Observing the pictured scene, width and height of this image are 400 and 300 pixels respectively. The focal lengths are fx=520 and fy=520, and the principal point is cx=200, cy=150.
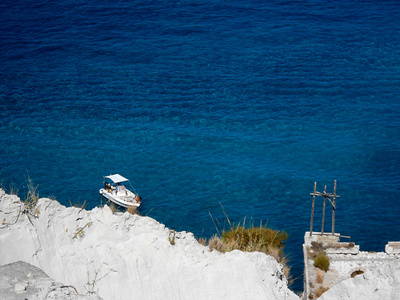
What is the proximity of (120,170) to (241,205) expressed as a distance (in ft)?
44.8

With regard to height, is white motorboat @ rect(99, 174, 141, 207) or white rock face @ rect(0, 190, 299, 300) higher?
white motorboat @ rect(99, 174, 141, 207)

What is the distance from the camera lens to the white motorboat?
159 ft

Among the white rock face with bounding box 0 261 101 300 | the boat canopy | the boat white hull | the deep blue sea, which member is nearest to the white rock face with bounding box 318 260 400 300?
the white rock face with bounding box 0 261 101 300

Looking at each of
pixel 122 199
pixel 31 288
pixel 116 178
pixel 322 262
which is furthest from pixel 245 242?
pixel 116 178

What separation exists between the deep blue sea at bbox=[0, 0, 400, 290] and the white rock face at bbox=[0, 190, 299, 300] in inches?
940

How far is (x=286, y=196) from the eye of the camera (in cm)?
4884

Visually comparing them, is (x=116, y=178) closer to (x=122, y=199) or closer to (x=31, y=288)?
(x=122, y=199)

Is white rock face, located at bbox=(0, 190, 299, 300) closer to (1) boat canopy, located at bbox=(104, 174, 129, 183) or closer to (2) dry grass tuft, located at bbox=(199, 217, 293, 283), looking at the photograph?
(2) dry grass tuft, located at bbox=(199, 217, 293, 283)

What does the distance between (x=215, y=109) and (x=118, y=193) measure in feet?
60.9

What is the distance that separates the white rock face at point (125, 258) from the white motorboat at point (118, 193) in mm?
32043

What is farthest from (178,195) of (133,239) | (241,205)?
(133,239)

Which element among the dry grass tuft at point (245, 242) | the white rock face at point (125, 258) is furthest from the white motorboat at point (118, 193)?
the white rock face at point (125, 258)

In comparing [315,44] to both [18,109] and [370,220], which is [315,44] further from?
[18,109]

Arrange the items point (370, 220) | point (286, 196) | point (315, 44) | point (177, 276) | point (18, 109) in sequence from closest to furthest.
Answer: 1. point (177, 276)
2. point (370, 220)
3. point (286, 196)
4. point (18, 109)
5. point (315, 44)
